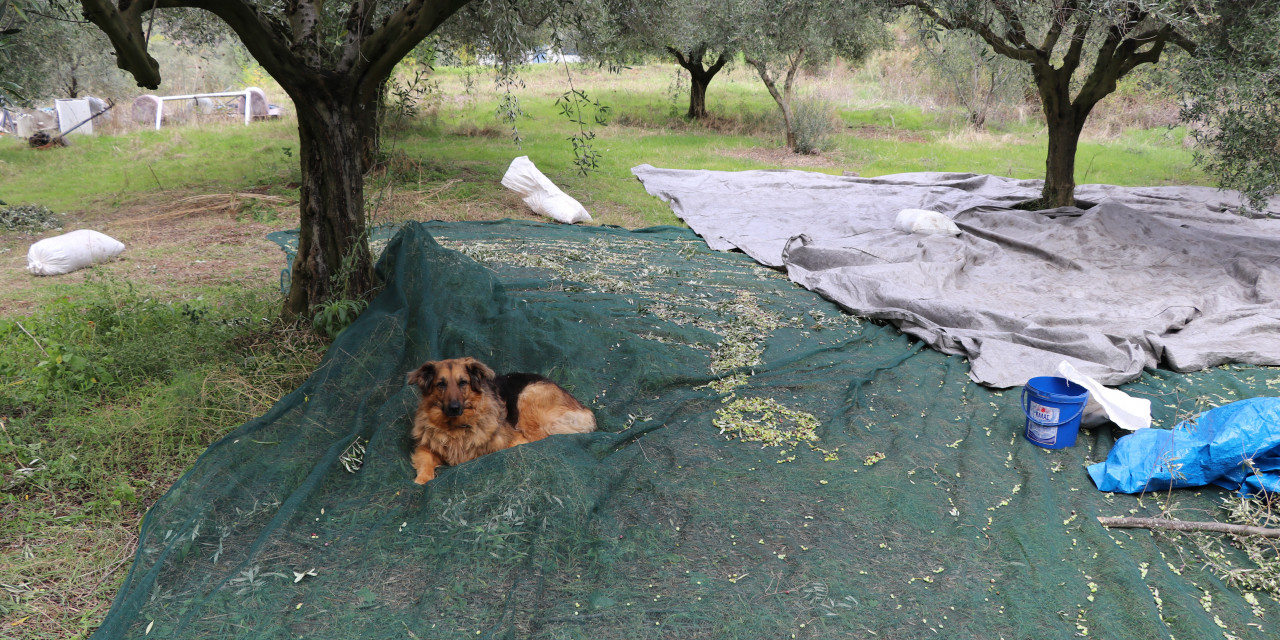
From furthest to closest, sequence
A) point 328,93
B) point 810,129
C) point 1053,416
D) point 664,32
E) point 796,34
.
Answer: point 810,129
point 796,34
point 664,32
point 328,93
point 1053,416

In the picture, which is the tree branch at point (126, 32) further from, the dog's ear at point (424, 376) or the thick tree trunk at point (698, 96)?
the thick tree trunk at point (698, 96)

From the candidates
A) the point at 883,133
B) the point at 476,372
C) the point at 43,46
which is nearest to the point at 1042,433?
the point at 476,372

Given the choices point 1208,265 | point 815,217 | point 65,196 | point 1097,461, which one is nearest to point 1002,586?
point 1097,461

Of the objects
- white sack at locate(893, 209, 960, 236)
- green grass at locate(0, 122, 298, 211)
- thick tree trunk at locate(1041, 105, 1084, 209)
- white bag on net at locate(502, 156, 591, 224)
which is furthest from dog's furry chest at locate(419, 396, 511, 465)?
thick tree trunk at locate(1041, 105, 1084, 209)

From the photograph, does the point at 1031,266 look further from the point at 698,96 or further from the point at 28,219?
the point at 698,96

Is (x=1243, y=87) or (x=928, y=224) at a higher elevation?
(x=1243, y=87)

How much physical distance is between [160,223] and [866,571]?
1101 centimetres

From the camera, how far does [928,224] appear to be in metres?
9.88

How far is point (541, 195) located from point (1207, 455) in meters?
9.27

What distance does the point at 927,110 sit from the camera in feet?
85.8

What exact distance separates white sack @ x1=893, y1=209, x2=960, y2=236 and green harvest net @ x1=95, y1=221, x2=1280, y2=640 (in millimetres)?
4265

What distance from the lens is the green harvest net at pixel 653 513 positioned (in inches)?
123

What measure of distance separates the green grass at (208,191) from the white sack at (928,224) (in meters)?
4.29

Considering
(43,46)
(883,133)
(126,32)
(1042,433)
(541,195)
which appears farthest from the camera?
(883,133)
